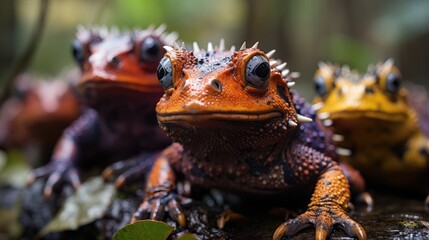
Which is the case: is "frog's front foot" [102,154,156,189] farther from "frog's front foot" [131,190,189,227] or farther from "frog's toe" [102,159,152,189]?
"frog's front foot" [131,190,189,227]

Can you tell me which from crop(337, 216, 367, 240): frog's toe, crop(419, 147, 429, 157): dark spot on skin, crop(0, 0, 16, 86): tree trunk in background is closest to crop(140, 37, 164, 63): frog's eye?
crop(337, 216, 367, 240): frog's toe

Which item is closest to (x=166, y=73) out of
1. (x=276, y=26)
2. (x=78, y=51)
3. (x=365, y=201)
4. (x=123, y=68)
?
(x=123, y=68)

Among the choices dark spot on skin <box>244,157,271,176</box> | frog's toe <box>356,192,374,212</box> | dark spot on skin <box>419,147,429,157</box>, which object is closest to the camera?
dark spot on skin <box>244,157,271,176</box>

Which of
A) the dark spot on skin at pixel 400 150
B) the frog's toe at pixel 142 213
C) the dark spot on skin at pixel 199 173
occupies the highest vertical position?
the dark spot on skin at pixel 400 150

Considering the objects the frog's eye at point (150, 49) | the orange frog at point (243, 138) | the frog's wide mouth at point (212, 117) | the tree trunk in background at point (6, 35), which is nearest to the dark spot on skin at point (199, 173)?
the orange frog at point (243, 138)

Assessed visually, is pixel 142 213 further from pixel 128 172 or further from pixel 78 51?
pixel 78 51

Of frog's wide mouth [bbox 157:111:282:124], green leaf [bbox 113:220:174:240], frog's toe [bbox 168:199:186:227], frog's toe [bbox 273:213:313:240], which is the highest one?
frog's wide mouth [bbox 157:111:282:124]

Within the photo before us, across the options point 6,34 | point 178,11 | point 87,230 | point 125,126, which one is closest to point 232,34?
point 178,11

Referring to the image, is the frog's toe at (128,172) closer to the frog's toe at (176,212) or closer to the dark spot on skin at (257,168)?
the frog's toe at (176,212)

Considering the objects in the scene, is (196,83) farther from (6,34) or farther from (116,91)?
(6,34)
